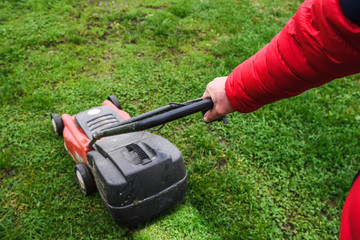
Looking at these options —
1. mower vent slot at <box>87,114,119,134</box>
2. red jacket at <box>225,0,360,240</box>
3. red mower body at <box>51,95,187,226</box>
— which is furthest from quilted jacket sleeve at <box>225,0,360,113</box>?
mower vent slot at <box>87,114,119,134</box>

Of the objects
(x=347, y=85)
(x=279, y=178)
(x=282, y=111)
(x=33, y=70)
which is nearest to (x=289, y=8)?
(x=347, y=85)

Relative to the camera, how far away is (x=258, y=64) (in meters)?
1.43

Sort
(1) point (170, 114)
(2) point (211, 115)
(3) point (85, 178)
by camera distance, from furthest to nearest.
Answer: (3) point (85, 178), (2) point (211, 115), (1) point (170, 114)

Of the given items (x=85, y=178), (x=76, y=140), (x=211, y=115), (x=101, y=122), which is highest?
(x=211, y=115)

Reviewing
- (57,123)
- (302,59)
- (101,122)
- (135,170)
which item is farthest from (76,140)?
(302,59)

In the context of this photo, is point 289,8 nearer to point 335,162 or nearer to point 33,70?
point 335,162

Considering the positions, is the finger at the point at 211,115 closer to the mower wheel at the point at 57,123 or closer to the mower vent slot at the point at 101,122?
the mower vent slot at the point at 101,122

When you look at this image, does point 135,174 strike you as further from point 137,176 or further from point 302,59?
point 302,59

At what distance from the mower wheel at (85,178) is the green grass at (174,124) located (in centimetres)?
12

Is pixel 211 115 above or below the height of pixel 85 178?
above

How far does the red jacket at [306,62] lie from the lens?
107cm

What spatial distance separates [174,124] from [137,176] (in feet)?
4.56

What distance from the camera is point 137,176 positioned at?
1.82 metres

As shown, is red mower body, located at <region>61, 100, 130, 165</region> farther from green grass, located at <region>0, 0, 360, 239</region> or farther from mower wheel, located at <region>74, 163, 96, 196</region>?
green grass, located at <region>0, 0, 360, 239</region>
